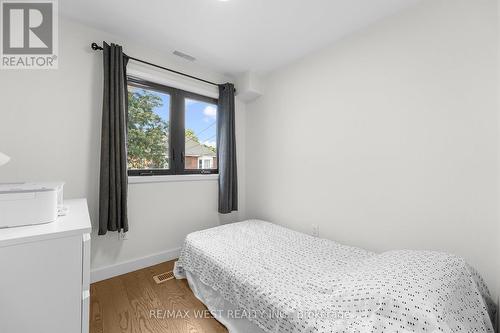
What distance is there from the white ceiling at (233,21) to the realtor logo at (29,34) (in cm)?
15

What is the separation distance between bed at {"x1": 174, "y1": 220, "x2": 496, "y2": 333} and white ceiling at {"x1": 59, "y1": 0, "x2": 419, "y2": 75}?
1938mm

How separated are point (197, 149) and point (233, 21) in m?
1.56

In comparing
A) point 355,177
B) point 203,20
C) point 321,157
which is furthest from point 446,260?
point 203,20

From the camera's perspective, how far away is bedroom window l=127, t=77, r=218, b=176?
7.68 feet

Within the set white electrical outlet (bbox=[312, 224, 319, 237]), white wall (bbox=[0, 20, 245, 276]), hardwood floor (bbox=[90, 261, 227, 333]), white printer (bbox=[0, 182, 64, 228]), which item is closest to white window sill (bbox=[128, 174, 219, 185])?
white wall (bbox=[0, 20, 245, 276])

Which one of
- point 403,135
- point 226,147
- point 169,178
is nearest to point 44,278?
point 169,178

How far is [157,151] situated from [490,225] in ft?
9.75

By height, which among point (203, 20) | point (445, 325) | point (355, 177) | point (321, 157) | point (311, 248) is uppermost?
point (203, 20)

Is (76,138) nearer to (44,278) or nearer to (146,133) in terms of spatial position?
(146,133)

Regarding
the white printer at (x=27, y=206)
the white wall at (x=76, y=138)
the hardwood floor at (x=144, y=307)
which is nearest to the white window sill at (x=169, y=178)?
the white wall at (x=76, y=138)

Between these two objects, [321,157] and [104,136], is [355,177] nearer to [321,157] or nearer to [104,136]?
[321,157]

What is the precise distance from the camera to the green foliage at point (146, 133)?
91.3 inches

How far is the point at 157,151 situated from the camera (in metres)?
2.49

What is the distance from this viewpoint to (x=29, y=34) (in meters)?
1.73
